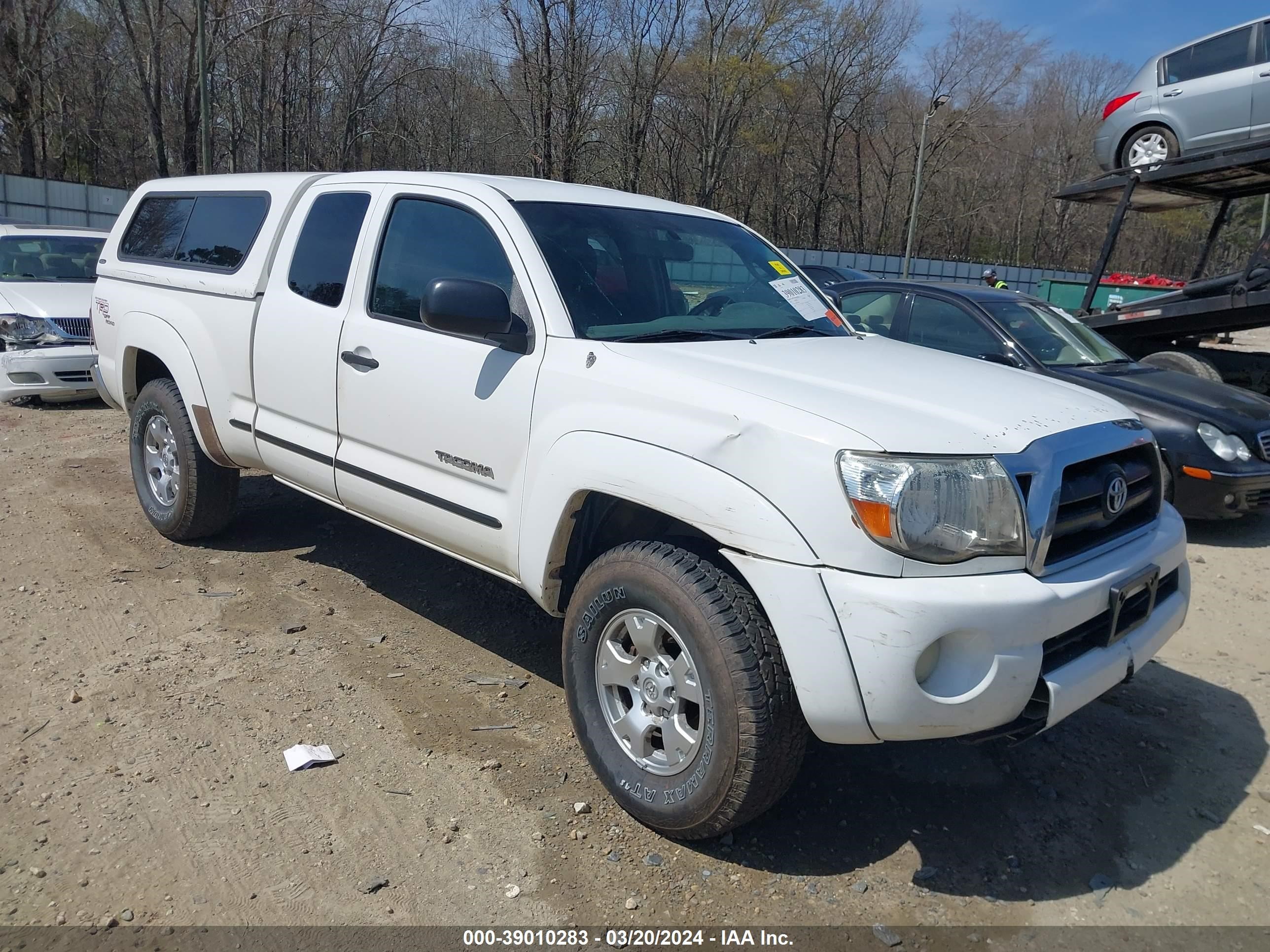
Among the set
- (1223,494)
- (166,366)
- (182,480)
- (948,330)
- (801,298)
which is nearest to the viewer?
(801,298)

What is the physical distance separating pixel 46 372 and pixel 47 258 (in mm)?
2188

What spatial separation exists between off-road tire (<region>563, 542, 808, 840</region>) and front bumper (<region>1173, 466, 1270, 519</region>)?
486 centimetres

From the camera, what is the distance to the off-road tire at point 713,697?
8.81 ft

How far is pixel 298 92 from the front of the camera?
29516mm

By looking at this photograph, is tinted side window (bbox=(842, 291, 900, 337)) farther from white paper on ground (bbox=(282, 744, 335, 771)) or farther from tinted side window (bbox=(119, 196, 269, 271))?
white paper on ground (bbox=(282, 744, 335, 771))

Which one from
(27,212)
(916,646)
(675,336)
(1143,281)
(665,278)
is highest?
(27,212)

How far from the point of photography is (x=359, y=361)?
4020 millimetres

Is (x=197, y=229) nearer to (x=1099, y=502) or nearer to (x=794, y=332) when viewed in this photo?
(x=794, y=332)

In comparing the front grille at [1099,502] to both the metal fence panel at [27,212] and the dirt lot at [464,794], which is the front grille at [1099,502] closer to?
the dirt lot at [464,794]

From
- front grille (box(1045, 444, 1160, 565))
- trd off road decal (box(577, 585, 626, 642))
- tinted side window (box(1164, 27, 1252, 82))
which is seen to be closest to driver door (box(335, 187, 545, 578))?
trd off road decal (box(577, 585, 626, 642))

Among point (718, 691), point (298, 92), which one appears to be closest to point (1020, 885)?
point (718, 691)

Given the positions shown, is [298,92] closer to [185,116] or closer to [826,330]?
[185,116]

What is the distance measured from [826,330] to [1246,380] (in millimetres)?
7834

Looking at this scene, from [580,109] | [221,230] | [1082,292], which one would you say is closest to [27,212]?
[580,109]
